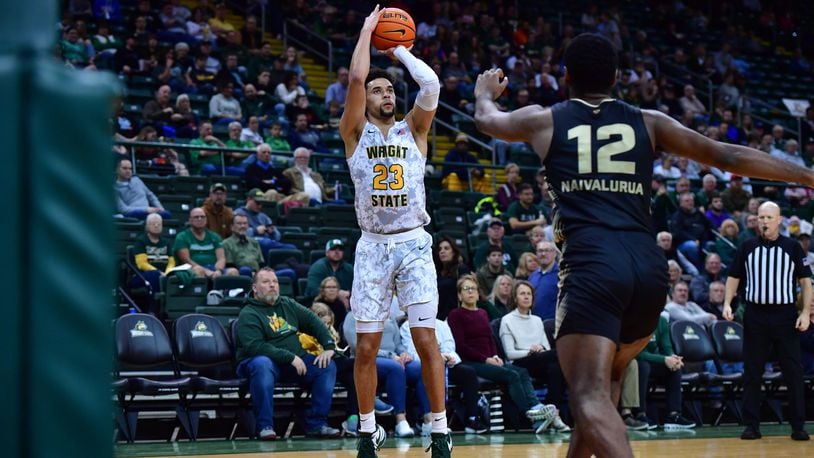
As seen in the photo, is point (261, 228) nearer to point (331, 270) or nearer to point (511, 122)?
point (331, 270)

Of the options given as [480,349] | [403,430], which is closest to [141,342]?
[403,430]

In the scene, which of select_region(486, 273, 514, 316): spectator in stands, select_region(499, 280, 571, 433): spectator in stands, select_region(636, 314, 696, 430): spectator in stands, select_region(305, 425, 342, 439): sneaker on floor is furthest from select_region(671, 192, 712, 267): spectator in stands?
select_region(305, 425, 342, 439): sneaker on floor

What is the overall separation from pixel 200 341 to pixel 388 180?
459 centimetres

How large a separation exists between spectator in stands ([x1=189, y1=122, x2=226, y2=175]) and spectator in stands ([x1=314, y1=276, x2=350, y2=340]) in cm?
407

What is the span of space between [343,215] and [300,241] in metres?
0.98

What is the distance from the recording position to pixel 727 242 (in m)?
17.1

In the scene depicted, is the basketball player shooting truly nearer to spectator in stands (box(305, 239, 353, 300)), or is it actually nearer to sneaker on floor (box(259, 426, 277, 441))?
sneaker on floor (box(259, 426, 277, 441))

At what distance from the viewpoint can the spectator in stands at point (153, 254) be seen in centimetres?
1229

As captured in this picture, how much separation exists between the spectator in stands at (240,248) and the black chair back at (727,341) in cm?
579

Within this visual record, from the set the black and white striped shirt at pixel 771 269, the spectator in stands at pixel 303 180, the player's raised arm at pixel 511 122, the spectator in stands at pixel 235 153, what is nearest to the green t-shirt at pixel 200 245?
the spectator in stands at pixel 303 180

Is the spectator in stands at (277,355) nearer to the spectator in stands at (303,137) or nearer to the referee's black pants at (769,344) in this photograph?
the referee's black pants at (769,344)

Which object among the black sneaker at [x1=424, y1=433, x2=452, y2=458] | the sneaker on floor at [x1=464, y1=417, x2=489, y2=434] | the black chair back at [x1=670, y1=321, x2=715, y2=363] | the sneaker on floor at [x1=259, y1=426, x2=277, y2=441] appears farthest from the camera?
the black chair back at [x1=670, y1=321, x2=715, y2=363]

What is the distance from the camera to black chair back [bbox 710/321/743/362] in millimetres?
→ 13859

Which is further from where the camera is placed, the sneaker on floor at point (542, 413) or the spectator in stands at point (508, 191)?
the spectator in stands at point (508, 191)
